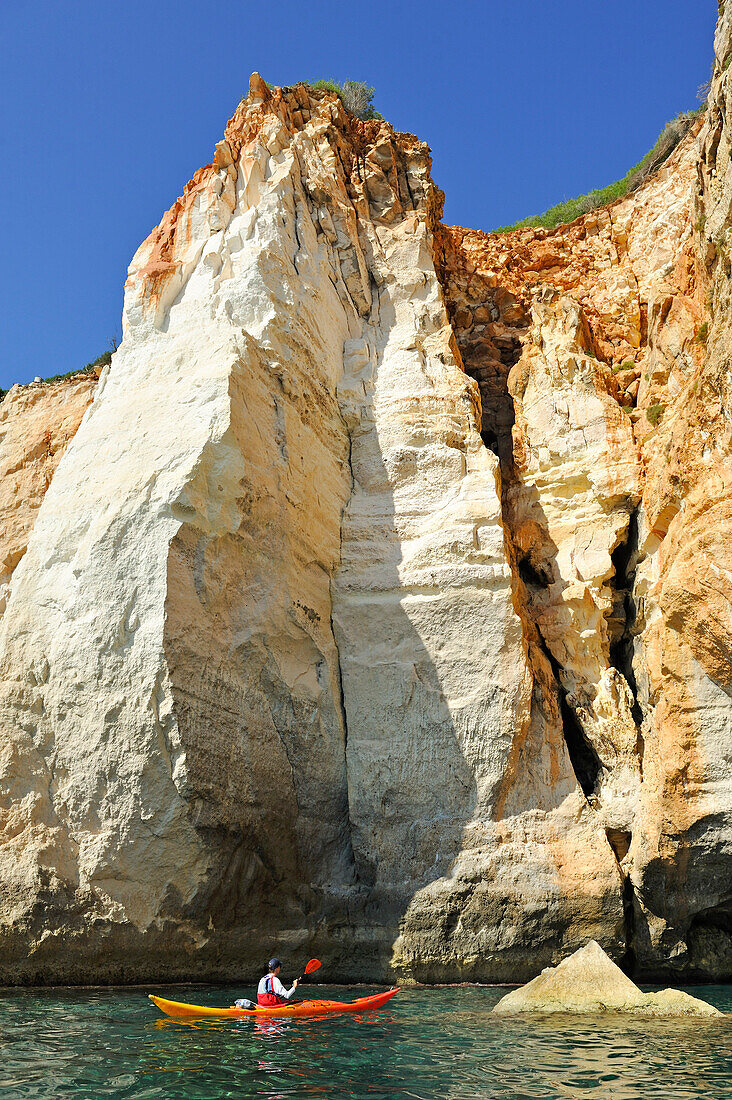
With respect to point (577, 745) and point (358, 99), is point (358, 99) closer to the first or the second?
point (358, 99)

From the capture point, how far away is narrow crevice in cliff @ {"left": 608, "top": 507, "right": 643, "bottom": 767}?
13.9 meters

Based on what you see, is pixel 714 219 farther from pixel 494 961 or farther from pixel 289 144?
pixel 494 961

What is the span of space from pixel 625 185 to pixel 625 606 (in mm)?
14542

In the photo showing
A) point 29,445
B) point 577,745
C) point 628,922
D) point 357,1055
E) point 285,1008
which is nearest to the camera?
point 357,1055

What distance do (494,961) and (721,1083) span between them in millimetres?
5289

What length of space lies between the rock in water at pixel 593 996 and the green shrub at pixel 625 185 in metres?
18.8

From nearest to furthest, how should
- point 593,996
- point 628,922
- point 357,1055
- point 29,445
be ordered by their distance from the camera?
point 357,1055 → point 593,996 → point 628,922 → point 29,445

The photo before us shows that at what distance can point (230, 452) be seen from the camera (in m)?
12.2

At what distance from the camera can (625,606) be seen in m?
14.2

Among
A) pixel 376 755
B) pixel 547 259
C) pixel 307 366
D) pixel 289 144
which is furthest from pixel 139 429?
pixel 547 259

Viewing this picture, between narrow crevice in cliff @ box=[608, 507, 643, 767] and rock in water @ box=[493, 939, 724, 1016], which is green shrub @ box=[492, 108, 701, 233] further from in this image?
rock in water @ box=[493, 939, 724, 1016]

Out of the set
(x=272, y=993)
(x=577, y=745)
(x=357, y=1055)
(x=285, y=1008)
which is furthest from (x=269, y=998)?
(x=577, y=745)

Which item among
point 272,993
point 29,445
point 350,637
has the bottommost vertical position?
point 272,993

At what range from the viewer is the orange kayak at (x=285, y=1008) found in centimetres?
869
